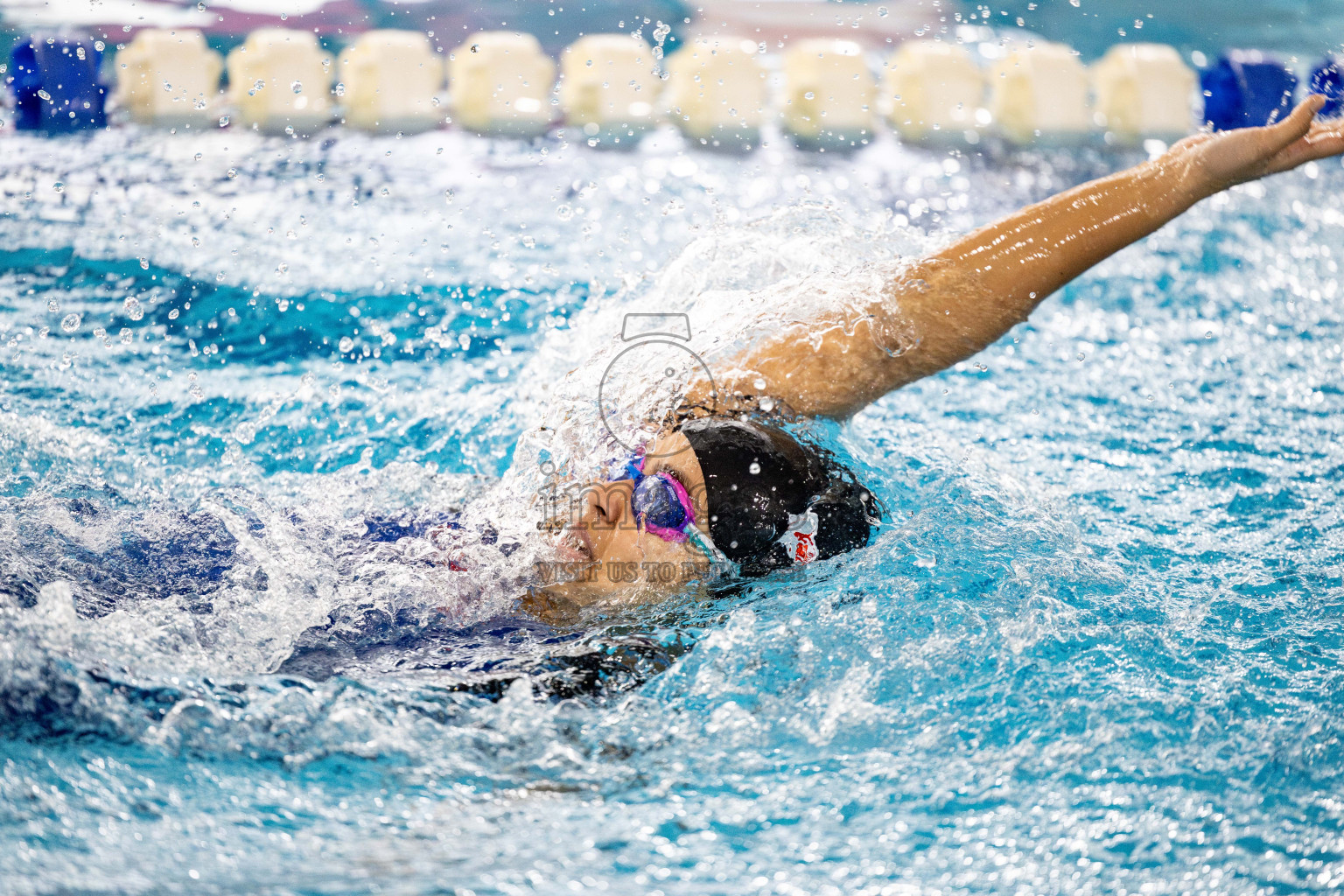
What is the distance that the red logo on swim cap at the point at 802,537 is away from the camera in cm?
183

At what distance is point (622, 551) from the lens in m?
1.82

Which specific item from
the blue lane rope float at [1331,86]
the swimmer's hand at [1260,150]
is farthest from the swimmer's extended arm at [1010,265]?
the blue lane rope float at [1331,86]

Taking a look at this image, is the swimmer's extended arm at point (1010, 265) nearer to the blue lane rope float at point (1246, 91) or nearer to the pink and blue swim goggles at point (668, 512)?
the pink and blue swim goggles at point (668, 512)

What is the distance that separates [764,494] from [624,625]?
1.15 ft

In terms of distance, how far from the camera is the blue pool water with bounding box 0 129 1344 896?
4.99ft

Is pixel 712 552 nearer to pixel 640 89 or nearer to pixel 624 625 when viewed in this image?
pixel 624 625

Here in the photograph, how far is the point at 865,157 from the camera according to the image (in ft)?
19.1

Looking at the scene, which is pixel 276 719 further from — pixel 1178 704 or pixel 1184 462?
pixel 1184 462

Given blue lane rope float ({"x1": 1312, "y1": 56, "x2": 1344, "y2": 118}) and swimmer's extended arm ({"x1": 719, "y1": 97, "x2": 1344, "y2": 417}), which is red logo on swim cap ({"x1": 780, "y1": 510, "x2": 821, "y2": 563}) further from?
blue lane rope float ({"x1": 1312, "y1": 56, "x2": 1344, "y2": 118})

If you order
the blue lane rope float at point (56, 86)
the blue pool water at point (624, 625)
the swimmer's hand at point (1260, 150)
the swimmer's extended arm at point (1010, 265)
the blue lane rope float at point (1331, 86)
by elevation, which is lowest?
the blue pool water at point (624, 625)

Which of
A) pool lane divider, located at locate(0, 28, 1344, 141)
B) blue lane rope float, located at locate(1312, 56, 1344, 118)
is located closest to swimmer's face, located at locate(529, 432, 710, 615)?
blue lane rope float, located at locate(1312, 56, 1344, 118)

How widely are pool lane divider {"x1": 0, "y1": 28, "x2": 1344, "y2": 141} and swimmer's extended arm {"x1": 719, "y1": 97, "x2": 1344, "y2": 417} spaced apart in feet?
13.1

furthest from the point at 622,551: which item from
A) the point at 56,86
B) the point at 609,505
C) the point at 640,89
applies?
the point at 56,86

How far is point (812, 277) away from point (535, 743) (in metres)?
1.12
